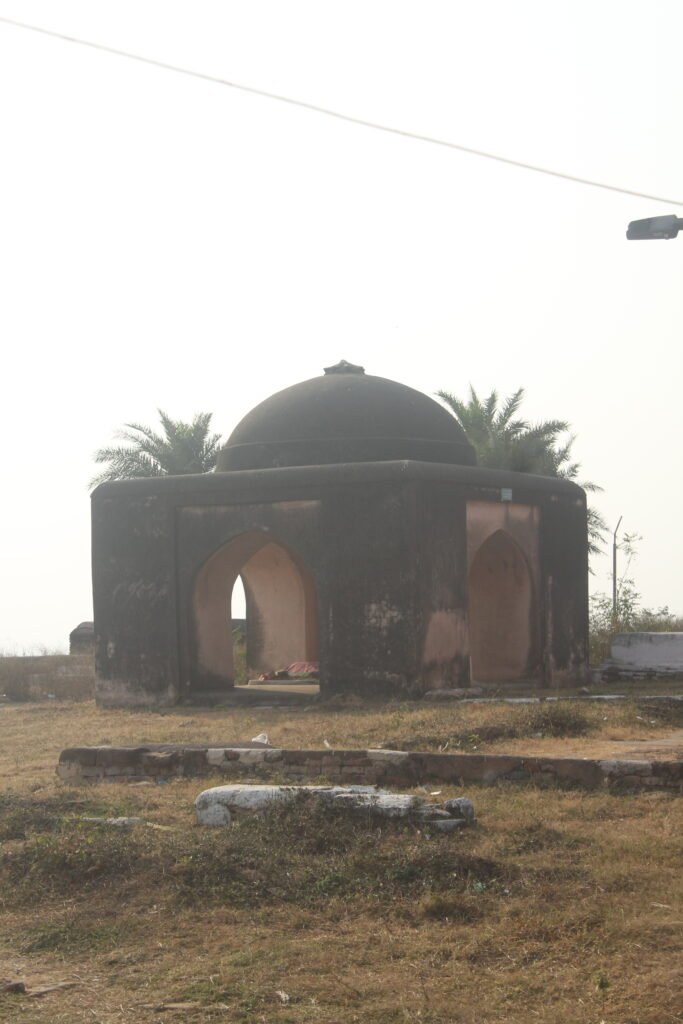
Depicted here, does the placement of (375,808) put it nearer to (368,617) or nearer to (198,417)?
(368,617)

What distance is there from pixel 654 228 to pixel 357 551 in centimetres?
654

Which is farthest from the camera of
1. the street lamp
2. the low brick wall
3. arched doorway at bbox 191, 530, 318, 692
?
arched doorway at bbox 191, 530, 318, 692

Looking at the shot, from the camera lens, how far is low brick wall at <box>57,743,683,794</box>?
7.91 meters

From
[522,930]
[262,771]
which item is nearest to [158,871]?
[522,930]

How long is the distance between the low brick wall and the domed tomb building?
5.10 meters

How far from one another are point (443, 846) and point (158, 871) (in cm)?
136

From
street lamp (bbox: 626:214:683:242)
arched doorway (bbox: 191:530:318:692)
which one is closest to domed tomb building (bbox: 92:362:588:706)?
arched doorway (bbox: 191:530:318:692)

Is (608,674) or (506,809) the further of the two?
(608,674)

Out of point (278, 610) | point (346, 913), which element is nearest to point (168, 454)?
point (278, 610)

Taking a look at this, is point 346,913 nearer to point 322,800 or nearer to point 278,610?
point 322,800

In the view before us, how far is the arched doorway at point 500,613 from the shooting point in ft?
54.0

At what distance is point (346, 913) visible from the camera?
5.52 m

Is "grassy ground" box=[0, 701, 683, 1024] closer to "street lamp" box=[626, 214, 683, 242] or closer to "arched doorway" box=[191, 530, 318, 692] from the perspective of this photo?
"street lamp" box=[626, 214, 683, 242]

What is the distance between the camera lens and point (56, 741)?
11820 mm
